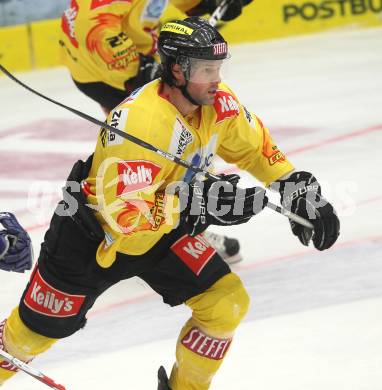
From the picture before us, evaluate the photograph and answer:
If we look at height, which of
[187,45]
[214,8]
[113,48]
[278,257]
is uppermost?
[187,45]

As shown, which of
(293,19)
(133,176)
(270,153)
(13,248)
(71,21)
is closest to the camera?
(133,176)

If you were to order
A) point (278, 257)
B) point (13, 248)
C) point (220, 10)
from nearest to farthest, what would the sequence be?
1. point (13, 248)
2. point (278, 257)
3. point (220, 10)

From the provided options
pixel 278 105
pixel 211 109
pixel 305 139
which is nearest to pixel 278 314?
pixel 211 109

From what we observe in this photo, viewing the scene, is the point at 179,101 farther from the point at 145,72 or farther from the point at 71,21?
the point at 71,21

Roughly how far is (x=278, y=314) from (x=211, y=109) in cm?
123

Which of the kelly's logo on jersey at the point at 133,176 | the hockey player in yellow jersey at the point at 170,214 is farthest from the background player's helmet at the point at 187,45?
the kelly's logo on jersey at the point at 133,176

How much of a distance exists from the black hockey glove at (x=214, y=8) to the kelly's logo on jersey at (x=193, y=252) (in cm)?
230

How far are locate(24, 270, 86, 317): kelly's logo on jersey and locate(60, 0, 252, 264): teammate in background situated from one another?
5.31 ft

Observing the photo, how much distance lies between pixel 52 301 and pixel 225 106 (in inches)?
31.8

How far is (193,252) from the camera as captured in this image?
3.37m

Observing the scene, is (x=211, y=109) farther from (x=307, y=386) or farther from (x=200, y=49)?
(x=307, y=386)

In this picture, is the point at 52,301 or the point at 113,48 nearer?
the point at 52,301

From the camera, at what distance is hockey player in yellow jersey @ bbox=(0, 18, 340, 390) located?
10.2 ft

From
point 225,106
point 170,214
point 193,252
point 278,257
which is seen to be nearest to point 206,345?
point 193,252
